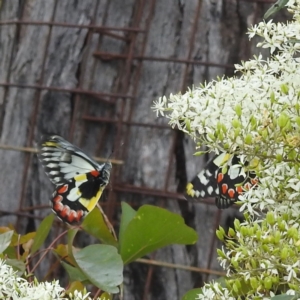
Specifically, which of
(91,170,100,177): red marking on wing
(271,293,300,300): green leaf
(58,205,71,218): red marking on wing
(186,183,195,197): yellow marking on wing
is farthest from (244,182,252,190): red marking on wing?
(91,170,100,177): red marking on wing

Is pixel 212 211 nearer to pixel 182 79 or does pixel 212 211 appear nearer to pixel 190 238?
pixel 182 79

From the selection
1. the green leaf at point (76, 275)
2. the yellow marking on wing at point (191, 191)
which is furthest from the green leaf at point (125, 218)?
the yellow marking on wing at point (191, 191)

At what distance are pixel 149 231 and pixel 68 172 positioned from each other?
0.76 metres

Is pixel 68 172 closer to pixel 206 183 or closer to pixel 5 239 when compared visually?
pixel 206 183

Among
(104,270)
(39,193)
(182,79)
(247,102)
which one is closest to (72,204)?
(39,193)

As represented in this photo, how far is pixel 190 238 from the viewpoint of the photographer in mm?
1451

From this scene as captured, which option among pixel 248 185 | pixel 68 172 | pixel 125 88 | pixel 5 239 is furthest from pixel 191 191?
pixel 248 185

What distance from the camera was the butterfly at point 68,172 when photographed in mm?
2021

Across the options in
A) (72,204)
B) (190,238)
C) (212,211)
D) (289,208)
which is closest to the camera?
(289,208)

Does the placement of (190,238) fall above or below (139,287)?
above

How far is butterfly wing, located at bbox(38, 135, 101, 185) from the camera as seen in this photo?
206cm

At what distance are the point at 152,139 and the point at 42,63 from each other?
435mm

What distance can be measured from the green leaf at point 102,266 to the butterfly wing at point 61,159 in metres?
0.70

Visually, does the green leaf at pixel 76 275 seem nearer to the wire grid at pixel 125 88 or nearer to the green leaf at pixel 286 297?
the green leaf at pixel 286 297
